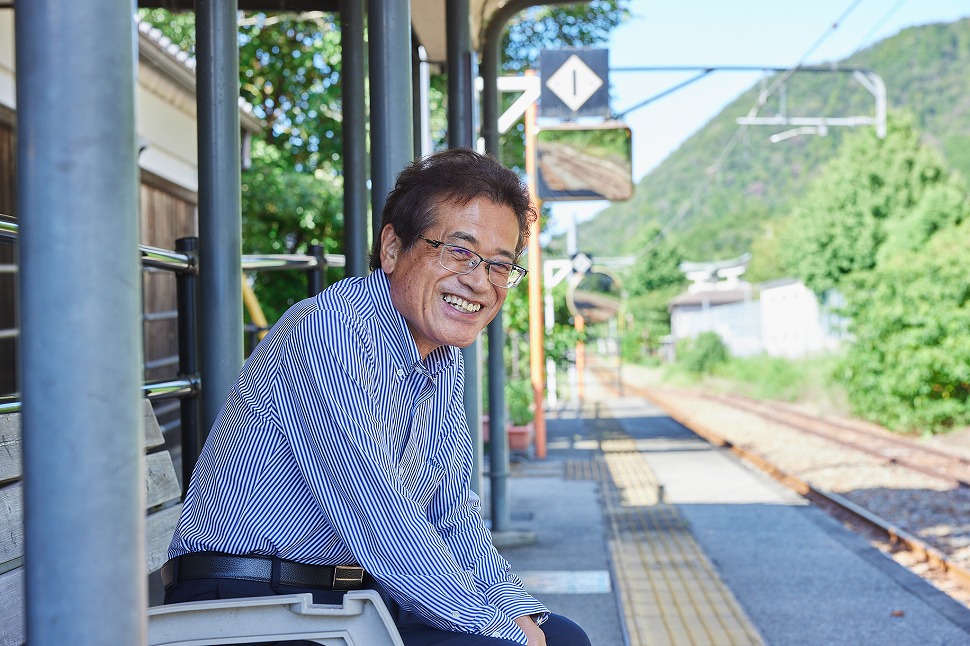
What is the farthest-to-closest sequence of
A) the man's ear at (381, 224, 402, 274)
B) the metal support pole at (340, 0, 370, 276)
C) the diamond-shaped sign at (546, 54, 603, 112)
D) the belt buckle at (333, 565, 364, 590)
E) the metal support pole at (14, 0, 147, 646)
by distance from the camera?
the diamond-shaped sign at (546, 54, 603, 112) < the metal support pole at (340, 0, 370, 276) < the man's ear at (381, 224, 402, 274) < the belt buckle at (333, 565, 364, 590) < the metal support pole at (14, 0, 147, 646)

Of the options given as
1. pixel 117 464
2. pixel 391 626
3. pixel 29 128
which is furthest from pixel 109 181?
pixel 391 626

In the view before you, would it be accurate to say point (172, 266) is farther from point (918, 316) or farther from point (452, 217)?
point (918, 316)

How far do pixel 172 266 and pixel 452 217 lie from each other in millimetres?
1077

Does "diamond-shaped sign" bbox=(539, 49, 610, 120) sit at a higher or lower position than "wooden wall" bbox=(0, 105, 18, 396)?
higher

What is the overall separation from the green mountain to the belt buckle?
113 metres

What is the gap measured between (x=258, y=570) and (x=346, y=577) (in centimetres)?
16

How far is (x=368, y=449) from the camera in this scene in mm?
1783

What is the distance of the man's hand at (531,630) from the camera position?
76.5 inches

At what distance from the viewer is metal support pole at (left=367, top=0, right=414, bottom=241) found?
3.00 meters

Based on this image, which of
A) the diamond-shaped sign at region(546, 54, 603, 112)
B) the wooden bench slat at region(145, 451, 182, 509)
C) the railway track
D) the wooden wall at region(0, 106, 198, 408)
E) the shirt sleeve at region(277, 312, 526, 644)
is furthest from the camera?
the diamond-shaped sign at region(546, 54, 603, 112)

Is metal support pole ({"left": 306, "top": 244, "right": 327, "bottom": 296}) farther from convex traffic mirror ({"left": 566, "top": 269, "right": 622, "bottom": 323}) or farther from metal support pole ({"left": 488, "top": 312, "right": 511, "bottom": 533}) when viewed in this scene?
convex traffic mirror ({"left": 566, "top": 269, "right": 622, "bottom": 323})

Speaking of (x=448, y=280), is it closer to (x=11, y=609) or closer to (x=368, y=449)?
(x=368, y=449)

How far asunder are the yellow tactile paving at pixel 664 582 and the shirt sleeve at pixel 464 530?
2.09 metres

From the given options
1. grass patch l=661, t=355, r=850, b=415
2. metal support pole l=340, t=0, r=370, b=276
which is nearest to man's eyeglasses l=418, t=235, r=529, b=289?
metal support pole l=340, t=0, r=370, b=276
